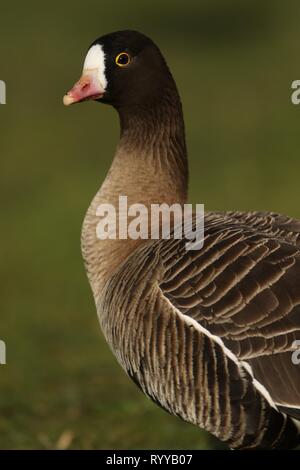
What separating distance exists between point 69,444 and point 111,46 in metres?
2.16

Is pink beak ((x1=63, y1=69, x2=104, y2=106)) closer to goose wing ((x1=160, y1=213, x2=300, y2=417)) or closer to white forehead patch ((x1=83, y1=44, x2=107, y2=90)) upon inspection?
white forehead patch ((x1=83, y1=44, x2=107, y2=90))

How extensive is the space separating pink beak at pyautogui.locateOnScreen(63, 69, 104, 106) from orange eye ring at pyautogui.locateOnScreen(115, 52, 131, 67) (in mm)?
121

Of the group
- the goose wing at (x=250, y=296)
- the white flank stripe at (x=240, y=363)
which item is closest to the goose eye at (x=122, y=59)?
the goose wing at (x=250, y=296)

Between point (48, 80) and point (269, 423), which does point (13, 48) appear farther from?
point (269, 423)

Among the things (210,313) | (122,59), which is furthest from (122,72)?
(210,313)

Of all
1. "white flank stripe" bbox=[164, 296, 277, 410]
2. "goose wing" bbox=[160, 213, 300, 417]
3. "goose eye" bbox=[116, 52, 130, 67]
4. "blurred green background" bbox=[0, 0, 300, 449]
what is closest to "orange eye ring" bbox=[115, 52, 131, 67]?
"goose eye" bbox=[116, 52, 130, 67]

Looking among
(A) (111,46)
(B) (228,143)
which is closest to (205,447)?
(A) (111,46)

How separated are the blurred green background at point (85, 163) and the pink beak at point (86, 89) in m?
1.92

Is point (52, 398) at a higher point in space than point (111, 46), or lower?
lower

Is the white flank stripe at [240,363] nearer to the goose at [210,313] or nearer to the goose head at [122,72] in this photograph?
the goose at [210,313]

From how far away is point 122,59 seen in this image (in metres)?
4.70

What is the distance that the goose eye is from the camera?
15.4 feet

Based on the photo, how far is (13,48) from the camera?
18.5m

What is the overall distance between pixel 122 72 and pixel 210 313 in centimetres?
138
